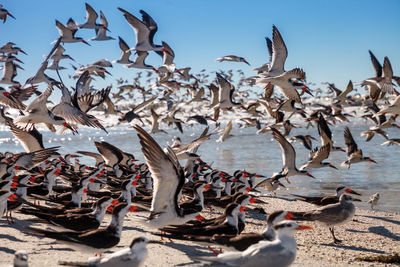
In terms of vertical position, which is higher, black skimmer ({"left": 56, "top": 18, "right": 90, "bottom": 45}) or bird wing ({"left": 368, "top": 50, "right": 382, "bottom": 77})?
black skimmer ({"left": 56, "top": 18, "right": 90, "bottom": 45})

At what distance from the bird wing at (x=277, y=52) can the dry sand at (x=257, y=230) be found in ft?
16.5

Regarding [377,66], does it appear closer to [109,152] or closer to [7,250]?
[109,152]

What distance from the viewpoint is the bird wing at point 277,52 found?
39.3ft

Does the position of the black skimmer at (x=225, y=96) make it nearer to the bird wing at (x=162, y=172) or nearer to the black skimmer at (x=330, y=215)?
the black skimmer at (x=330, y=215)

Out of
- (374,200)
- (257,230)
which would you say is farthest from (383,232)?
(374,200)

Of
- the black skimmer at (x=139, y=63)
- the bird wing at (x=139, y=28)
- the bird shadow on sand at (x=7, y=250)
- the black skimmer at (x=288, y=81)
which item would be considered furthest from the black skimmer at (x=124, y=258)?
the black skimmer at (x=139, y=63)

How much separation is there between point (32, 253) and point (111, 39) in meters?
13.7

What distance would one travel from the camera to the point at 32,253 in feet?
17.6

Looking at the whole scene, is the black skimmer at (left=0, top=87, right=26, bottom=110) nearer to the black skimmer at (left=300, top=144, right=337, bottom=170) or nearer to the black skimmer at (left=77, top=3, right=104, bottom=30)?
the black skimmer at (left=77, top=3, right=104, bottom=30)

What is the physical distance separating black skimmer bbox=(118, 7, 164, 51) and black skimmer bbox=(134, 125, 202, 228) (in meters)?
9.93

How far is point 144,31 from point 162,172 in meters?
10.6

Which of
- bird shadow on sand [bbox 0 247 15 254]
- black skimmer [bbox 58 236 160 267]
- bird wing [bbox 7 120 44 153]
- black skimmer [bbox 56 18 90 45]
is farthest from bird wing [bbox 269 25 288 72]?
black skimmer [bbox 58 236 160 267]

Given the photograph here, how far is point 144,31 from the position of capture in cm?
1508

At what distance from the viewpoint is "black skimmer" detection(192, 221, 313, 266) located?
3.99 metres
